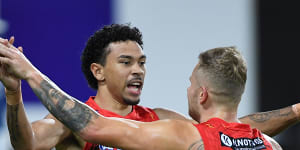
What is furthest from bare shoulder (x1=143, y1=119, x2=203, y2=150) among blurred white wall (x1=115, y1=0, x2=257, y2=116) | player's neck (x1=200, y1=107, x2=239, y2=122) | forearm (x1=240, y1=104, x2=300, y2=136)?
blurred white wall (x1=115, y1=0, x2=257, y2=116)

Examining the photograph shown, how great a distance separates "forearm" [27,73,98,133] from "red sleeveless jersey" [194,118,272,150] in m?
0.64

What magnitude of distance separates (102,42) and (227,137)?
4.67ft

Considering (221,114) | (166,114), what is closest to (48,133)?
(166,114)

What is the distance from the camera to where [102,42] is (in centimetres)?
379

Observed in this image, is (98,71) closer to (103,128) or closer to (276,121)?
(103,128)

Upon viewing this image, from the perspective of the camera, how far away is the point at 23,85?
579cm

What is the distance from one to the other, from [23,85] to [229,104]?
11.4 feet

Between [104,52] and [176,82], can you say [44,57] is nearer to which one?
[176,82]

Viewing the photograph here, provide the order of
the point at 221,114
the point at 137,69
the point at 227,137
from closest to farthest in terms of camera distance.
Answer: the point at 227,137, the point at 221,114, the point at 137,69

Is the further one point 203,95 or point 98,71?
point 98,71

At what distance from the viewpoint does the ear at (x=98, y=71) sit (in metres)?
3.75

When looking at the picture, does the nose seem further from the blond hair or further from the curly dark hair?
the blond hair

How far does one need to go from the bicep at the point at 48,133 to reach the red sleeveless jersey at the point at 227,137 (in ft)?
3.29

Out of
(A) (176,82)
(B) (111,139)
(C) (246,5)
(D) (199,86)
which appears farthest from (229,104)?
(C) (246,5)
